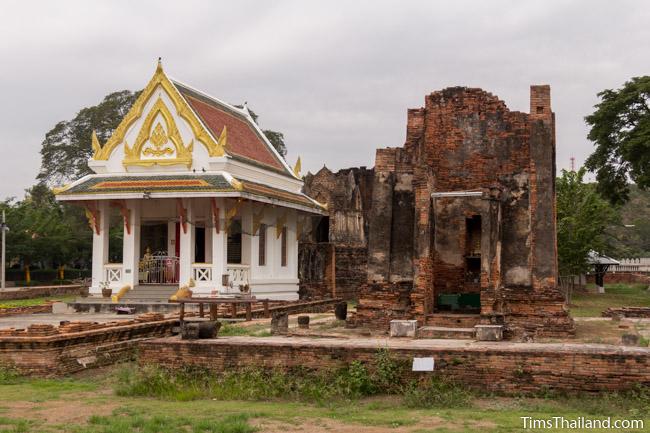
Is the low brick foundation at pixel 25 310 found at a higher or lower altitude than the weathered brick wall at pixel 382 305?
lower

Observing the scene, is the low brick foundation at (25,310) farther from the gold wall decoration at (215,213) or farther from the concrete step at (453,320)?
the concrete step at (453,320)

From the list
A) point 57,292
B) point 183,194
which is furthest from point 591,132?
point 57,292

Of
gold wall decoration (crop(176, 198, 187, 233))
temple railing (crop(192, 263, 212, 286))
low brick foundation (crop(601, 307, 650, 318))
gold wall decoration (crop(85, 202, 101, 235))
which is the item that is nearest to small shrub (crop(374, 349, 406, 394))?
low brick foundation (crop(601, 307, 650, 318))

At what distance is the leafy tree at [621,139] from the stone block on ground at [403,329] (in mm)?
17778

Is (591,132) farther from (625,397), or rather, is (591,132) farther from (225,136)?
(625,397)

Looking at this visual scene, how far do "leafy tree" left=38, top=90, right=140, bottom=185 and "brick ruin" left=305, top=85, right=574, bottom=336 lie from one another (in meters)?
31.6

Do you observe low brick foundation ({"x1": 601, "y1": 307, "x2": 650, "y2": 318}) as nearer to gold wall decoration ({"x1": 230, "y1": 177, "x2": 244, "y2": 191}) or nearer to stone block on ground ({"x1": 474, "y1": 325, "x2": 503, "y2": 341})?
stone block on ground ({"x1": 474, "y1": 325, "x2": 503, "y2": 341})

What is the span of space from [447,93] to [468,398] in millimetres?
9833

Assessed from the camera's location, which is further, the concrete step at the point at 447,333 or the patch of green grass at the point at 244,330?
the patch of green grass at the point at 244,330

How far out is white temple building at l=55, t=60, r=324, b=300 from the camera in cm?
2423

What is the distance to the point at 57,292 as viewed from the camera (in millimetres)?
35156

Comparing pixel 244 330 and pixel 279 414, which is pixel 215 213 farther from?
pixel 279 414

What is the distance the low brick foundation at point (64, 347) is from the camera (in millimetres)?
12750

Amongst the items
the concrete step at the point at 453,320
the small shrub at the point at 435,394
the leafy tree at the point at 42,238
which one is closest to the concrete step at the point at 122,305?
the concrete step at the point at 453,320
